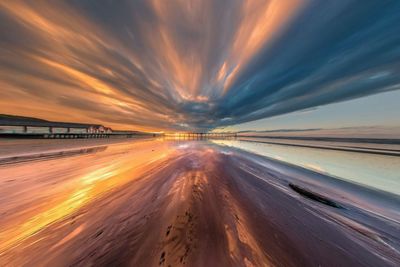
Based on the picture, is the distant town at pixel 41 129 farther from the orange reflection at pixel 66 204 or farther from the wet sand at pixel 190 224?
the orange reflection at pixel 66 204

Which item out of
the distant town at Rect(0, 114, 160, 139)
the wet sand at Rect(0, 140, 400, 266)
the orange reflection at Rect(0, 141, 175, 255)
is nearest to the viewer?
the wet sand at Rect(0, 140, 400, 266)

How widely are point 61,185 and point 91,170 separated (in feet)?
7.32

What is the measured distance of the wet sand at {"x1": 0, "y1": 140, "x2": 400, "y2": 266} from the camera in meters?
2.49

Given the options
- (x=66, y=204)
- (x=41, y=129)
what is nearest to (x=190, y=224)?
(x=66, y=204)

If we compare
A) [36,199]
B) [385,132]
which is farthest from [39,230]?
[385,132]

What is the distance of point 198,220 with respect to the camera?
338 cm

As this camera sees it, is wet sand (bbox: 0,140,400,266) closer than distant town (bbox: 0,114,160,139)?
Yes

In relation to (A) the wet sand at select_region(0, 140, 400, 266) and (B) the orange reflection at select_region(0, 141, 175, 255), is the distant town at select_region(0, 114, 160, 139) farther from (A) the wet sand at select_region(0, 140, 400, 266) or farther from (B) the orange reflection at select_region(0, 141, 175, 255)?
(B) the orange reflection at select_region(0, 141, 175, 255)

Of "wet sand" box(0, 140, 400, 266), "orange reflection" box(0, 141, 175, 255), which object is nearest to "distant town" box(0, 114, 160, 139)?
"wet sand" box(0, 140, 400, 266)

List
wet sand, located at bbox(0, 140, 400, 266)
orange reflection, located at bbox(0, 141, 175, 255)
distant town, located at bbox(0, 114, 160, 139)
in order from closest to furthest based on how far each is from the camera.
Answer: wet sand, located at bbox(0, 140, 400, 266), orange reflection, located at bbox(0, 141, 175, 255), distant town, located at bbox(0, 114, 160, 139)

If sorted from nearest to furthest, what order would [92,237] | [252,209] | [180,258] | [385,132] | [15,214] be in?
[180,258] < [92,237] < [15,214] < [252,209] < [385,132]

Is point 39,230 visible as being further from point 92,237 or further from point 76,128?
point 76,128

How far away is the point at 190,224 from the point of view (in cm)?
325

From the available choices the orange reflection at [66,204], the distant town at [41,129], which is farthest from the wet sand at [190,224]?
the distant town at [41,129]
